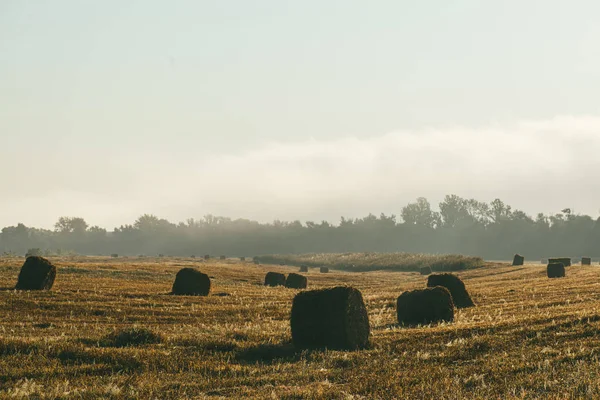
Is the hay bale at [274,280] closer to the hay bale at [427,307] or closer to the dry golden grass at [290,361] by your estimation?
the dry golden grass at [290,361]

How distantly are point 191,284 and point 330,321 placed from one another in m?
20.2

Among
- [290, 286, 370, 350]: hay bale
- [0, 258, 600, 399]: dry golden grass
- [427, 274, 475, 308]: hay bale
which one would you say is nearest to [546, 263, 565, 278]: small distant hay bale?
[427, 274, 475, 308]: hay bale

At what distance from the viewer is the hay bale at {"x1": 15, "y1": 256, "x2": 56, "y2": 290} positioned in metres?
32.5

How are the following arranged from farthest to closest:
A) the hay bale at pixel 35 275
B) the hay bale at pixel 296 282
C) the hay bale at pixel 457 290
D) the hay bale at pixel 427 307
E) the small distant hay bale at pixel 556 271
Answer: the hay bale at pixel 296 282, the small distant hay bale at pixel 556 271, the hay bale at pixel 35 275, the hay bale at pixel 457 290, the hay bale at pixel 427 307

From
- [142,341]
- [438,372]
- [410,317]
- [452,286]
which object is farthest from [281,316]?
[438,372]

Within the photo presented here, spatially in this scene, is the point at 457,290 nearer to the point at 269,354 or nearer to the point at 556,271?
the point at 269,354

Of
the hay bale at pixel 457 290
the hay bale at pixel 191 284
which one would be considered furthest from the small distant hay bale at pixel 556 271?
the hay bale at pixel 191 284

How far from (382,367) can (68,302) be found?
1860 centimetres

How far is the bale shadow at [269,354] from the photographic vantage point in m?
16.0

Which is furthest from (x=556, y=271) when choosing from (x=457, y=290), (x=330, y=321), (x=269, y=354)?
(x=269, y=354)

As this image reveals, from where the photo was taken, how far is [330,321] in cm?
1769

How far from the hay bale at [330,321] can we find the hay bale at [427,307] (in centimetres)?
589

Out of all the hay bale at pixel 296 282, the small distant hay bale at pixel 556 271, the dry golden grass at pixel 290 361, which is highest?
the small distant hay bale at pixel 556 271

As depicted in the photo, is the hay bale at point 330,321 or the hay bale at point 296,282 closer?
the hay bale at point 330,321
